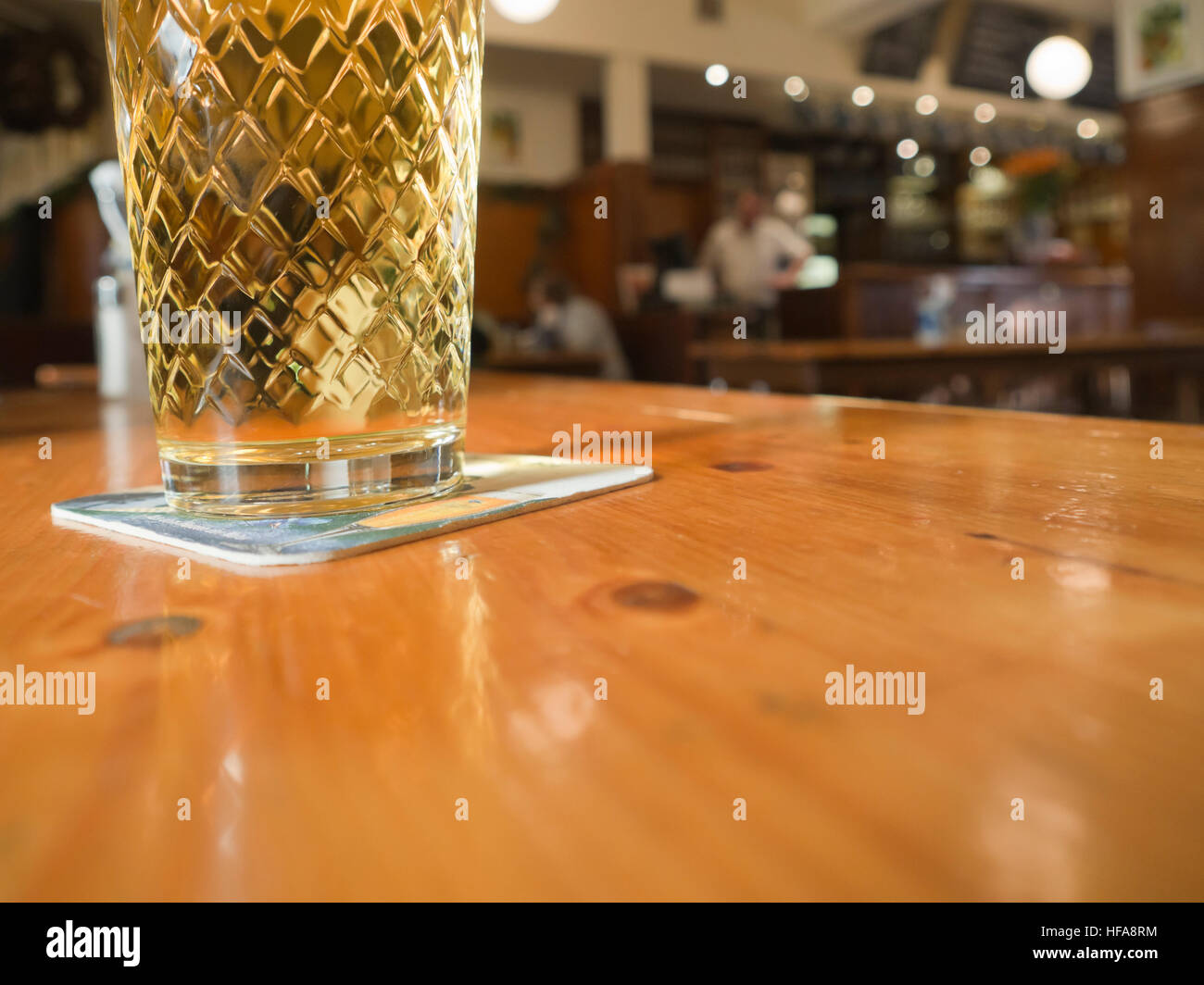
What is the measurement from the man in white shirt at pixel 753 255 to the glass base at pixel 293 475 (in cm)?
600

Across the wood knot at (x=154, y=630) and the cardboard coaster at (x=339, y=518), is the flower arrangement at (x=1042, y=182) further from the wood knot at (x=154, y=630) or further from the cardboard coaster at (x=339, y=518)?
the wood knot at (x=154, y=630)

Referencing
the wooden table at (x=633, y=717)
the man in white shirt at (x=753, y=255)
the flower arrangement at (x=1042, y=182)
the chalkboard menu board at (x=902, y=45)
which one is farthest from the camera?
the chalkboard menu board at (x=902, y=45)

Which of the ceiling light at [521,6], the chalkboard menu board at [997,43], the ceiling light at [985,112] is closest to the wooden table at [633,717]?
the ceiling light at [521,6]

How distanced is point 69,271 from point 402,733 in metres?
6.97

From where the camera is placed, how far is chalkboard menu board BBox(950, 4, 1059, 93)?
261 inches

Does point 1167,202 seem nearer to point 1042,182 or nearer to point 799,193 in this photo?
point 1042,182

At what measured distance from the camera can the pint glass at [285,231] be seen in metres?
0.25

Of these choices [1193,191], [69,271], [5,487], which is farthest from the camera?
[69,271]

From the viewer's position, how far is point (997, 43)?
6.77 metres

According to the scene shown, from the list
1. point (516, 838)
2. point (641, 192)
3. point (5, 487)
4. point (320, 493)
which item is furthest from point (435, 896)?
point (641, 192)

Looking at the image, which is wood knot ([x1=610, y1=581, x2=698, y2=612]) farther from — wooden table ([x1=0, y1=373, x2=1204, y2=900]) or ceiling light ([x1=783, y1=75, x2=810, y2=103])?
ceiling light ([x1=783, y1=75, x2=810, y2=103])
